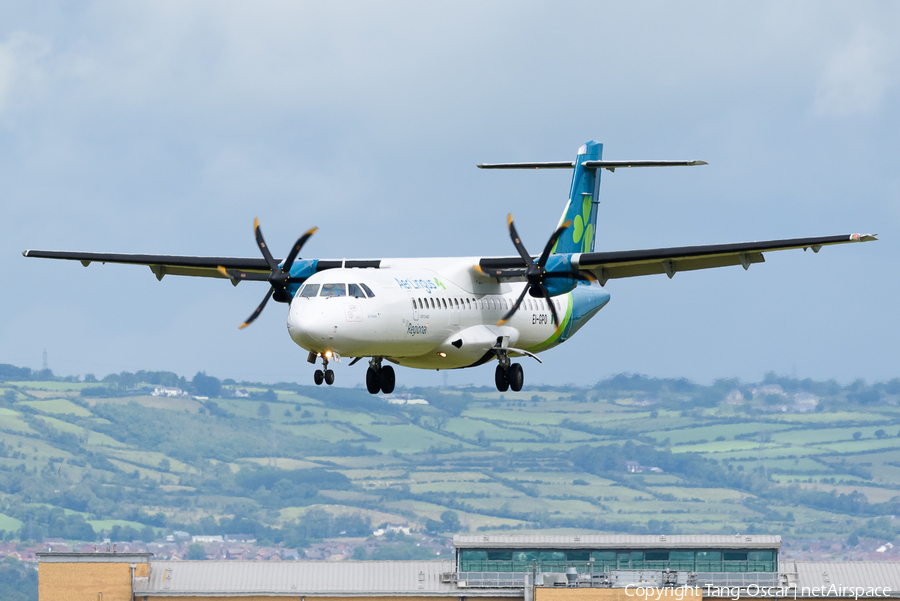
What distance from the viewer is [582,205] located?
47.5 meters

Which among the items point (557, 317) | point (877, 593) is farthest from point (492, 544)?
point (557, 317)

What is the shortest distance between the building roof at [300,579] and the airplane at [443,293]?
26.6m

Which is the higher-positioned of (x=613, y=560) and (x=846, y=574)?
(x=613, y=560)

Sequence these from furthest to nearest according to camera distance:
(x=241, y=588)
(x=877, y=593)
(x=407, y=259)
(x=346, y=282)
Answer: (x=241, y=588), (x=877, y=593), (x=407, y=259), (x=346, y=282)

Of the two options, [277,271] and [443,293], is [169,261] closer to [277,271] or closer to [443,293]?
[277,271]

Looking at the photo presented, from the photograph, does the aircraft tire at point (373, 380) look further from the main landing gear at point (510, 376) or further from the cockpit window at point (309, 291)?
the cockpit window at point (309, 291)

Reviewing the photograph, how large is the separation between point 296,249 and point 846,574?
1563 inches

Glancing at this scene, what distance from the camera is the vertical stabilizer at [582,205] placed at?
46.6 metres

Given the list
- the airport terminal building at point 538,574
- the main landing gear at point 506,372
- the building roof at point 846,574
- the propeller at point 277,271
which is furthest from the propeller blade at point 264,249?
the building roof at point 846,574

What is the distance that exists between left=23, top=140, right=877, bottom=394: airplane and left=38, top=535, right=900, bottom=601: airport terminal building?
917 inches

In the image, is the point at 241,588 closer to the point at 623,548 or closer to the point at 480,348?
the point at 623,548

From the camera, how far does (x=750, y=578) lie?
66062mm

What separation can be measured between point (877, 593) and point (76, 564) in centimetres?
3769

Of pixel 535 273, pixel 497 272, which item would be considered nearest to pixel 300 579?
pixel 497 272
